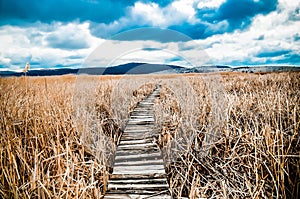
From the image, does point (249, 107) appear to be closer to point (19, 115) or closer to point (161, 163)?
point (161, 163)

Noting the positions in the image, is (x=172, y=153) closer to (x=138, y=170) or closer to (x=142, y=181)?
(x=138, y=170)

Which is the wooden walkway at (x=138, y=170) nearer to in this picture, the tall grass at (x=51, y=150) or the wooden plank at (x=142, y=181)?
the wooden plank at (x=142, y=181)

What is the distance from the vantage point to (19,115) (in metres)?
3.47

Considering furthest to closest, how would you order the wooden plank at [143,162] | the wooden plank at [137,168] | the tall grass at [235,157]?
the wooden plank at [143,162] → the wooden plank at [137,168] → the tall grass at [235,157]

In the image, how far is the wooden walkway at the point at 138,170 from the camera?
7.70 ft

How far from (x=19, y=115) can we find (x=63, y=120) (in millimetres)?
687

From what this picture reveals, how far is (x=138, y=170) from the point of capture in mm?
2781

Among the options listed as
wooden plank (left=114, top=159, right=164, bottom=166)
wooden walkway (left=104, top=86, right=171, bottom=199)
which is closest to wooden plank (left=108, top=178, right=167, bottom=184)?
wooden walkway (left=104, top=86, right=171, bottom=199)

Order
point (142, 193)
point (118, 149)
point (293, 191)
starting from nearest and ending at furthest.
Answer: point (293, 191), point (142, 193), point (118, 149)

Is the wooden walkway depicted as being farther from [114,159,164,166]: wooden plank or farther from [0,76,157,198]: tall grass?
[0,76,157,198]: tall grass

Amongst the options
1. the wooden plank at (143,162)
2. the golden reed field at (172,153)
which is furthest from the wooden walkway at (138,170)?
the golden reed field at (172,153)

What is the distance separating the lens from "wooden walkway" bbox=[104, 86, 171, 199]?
2.35 m

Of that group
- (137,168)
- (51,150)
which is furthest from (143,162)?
(51,150)

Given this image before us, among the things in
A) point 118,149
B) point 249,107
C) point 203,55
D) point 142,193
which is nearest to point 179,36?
point 203,55
